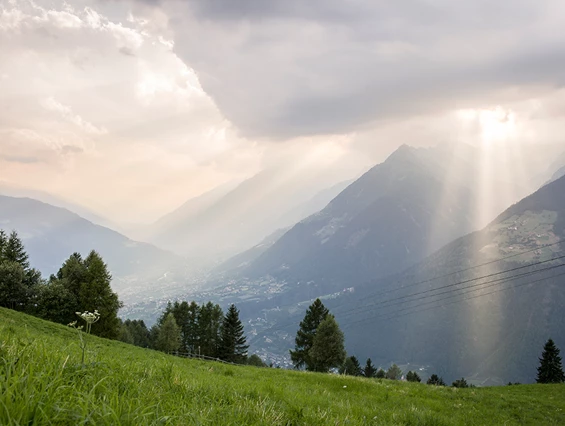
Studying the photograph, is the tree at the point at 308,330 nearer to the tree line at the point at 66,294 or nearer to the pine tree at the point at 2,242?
the tree line at the point at 66,294

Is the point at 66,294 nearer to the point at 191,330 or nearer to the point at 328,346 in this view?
the point at 191,330

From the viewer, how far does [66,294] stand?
5466 centimetres

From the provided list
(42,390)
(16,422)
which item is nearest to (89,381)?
(42,390)

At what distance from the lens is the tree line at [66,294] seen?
53812 mm

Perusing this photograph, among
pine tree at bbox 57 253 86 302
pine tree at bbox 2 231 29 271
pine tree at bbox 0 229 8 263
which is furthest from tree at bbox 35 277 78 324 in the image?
pine tree at bbox 0 229 8 263

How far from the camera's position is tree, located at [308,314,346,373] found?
63.2 meters

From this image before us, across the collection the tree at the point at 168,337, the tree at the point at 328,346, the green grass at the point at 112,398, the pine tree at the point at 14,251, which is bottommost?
the tree at the point at 168,337

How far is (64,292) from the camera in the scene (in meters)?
54.5

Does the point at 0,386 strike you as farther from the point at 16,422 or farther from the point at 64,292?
the point at 64,292

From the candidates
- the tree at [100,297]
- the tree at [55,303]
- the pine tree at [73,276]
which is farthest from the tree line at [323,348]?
the pine tree at [73,276]

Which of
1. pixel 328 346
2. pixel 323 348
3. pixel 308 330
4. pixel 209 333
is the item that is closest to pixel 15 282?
pixel 209 333

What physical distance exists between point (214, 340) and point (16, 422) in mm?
92295

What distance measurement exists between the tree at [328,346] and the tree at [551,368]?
174ft

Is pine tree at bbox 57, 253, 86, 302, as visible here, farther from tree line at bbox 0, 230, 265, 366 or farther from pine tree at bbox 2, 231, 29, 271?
pine tree at bbox 2, 231, 29, 271
